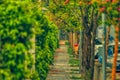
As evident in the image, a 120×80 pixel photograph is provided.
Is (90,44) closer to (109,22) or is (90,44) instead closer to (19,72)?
(109,22)

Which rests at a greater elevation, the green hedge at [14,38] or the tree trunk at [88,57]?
the green hedge at [14,38]

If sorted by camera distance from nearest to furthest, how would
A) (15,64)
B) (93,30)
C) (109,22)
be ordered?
1. (15,64)
2. (109,22)
3. (93,30)

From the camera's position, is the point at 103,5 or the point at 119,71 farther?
the point at 119,71

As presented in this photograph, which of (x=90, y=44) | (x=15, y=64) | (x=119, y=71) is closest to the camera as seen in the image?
(x=15, y=64)

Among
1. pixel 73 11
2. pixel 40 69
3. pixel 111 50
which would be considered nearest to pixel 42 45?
pixel 40 69

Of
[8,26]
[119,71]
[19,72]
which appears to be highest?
[8,26]

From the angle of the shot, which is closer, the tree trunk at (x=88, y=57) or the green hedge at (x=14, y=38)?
the green hedge at (x=14, y=38)

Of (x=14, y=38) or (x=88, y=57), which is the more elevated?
(x=14, y=38)

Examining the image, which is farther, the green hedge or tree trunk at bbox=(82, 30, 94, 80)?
tree trunk at bbox=(82, 30, 94, 80)

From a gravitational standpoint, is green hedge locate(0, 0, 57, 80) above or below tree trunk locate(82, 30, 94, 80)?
above

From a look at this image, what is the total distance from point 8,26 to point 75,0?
11780mm

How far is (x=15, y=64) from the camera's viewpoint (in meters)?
9.60

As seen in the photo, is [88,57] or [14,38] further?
[88,57]

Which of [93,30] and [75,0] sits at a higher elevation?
[75,0]
